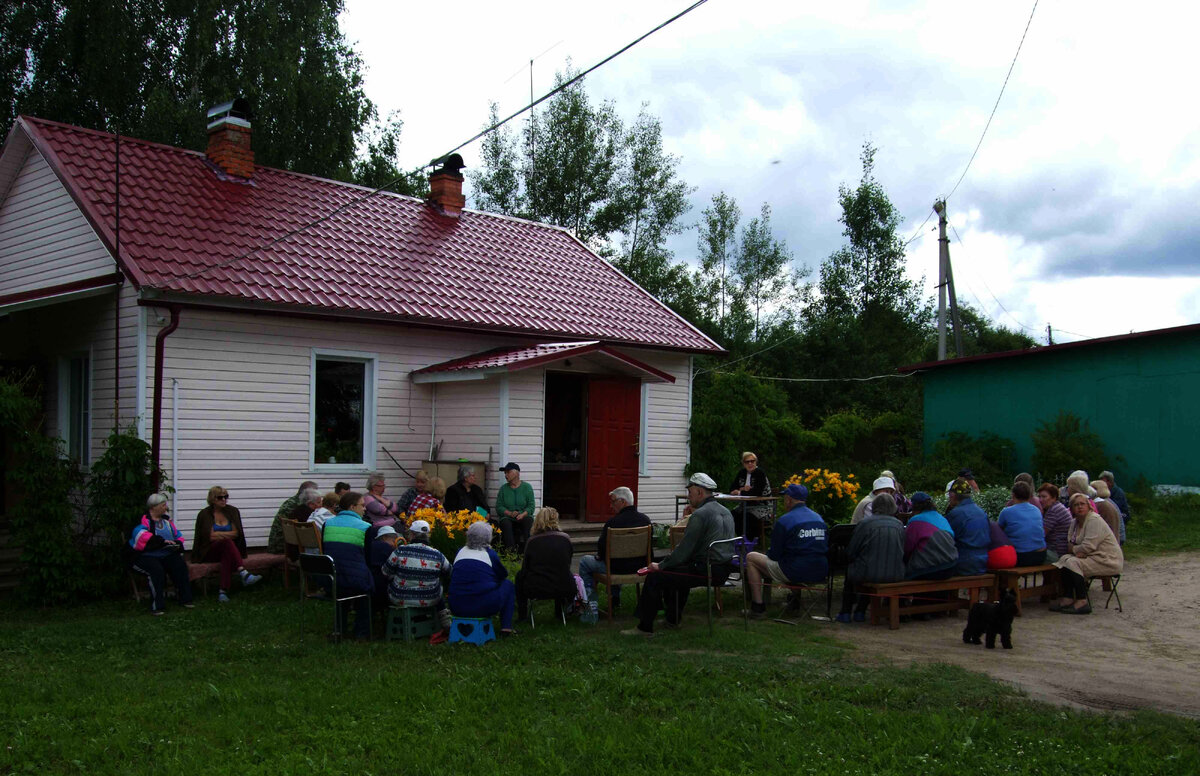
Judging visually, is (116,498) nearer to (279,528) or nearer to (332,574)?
(279,528)

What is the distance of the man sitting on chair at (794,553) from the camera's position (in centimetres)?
953

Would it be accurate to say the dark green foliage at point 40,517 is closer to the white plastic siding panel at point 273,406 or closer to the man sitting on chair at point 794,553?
the white plastic siding panel at point 273,406

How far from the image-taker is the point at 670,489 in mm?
17109

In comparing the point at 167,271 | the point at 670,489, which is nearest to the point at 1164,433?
the point at 670,489

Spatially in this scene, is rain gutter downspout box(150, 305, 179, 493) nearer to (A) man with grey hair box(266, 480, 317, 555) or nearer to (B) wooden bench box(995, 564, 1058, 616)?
(A) man with grey hair box(266, 480, 317, 555)

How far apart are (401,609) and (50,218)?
9.15m

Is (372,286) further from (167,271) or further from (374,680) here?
(374,680)

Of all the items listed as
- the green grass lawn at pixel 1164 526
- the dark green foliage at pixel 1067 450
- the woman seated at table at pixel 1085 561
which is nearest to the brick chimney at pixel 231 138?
the woman seated at table at pixel 1085 561

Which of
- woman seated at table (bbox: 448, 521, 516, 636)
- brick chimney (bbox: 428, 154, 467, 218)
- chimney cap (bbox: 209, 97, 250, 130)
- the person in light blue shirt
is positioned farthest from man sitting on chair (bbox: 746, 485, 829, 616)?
brick chimney (bbox: 428, 154, 467, 218)

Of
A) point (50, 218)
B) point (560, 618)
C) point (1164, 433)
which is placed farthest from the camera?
point (1164, 433)

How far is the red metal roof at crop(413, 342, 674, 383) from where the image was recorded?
44.4ft

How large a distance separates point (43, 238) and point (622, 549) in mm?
10076

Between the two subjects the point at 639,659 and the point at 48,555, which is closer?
the point at 639,659

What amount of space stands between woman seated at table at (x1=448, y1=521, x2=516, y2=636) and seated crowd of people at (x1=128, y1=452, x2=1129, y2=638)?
0.04 feet
